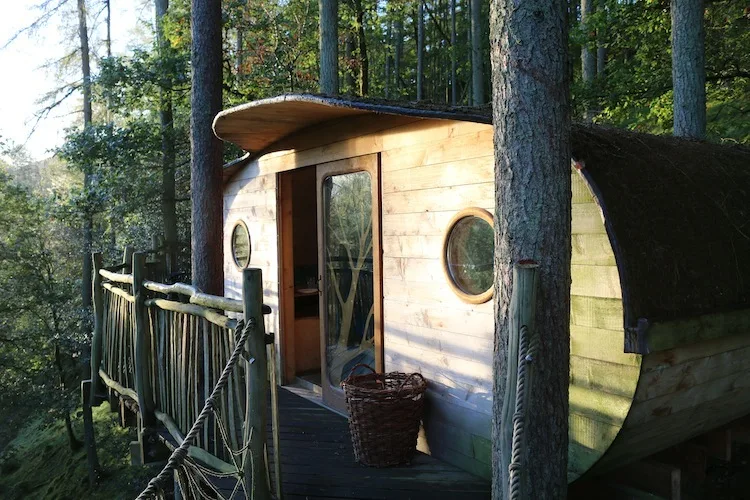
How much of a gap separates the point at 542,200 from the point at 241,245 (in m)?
5.12

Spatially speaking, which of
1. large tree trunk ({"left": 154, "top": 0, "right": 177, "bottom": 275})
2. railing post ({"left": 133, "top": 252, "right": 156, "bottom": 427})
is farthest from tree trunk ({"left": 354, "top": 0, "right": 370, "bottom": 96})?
railing post ({"left": 133, "top": 252, "right": 156, "bottom": 427})

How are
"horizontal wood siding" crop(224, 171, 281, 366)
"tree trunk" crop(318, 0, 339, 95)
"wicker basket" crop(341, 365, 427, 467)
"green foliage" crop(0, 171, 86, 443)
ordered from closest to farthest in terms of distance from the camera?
"wicker basket" crop(341, 365, 427, 467), "horizontal wood siding" crop(224, 171, 281, 366), "tree trunk" crop(318, 0, 339, 95), "green foliage" crop(0, 171, 86, 443)

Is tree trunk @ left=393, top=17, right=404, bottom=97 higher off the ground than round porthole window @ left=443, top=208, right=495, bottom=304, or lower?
higher

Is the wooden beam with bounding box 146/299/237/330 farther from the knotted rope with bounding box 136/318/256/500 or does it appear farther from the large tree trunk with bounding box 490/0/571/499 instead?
the large tree trunk with bounding box 490/0/571/499

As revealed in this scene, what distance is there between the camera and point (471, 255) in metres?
3.93

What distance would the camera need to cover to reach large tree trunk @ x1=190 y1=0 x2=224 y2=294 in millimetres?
6570

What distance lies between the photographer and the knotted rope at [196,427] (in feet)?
7.20

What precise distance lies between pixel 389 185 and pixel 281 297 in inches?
87.0

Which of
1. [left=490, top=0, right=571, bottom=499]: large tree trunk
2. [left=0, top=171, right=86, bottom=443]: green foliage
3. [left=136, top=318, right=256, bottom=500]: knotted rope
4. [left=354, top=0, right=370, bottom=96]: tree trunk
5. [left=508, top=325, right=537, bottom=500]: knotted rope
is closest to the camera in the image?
[left=508, top=325, right=537, bottom=500]: knotted rope

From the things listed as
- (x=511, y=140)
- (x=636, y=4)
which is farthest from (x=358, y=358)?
(x=636, y=4)

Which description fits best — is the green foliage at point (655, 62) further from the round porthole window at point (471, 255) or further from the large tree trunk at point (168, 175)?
the large tree trunk at point (168, 175)

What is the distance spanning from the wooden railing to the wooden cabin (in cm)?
116

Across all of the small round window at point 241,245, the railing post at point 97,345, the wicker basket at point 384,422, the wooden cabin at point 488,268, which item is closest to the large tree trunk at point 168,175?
the railing post at point 97,345

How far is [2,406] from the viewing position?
47.8 ft
